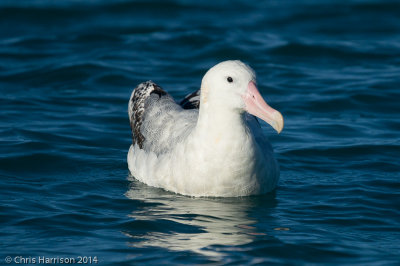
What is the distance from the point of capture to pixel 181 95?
14.7 m

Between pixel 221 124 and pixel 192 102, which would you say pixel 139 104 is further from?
pixel 221 124

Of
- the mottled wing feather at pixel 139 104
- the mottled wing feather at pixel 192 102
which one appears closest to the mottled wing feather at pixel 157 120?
the mottled wing feather at pixel 139 104

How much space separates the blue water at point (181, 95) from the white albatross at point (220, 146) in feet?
0.61

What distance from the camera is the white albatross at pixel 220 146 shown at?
868cm

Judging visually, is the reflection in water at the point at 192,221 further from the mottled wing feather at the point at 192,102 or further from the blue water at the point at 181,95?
the mottled wing feather at the point at 192,102

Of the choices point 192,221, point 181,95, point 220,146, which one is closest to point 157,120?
point 220,146

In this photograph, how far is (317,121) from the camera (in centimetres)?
1321

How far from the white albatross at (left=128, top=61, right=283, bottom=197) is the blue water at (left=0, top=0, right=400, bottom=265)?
19cm

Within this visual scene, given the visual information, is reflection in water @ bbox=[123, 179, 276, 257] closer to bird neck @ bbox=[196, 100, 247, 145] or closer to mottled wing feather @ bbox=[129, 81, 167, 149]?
bird neck @ bbox=[196, 100, 247, 145]

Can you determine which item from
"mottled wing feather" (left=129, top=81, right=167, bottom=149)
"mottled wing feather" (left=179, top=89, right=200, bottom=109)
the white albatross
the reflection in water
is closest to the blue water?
the reflection in water

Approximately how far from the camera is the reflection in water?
7887mm

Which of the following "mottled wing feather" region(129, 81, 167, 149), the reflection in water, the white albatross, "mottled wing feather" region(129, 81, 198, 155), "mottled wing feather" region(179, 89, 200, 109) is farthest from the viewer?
"mottled wing feather" region(179, 89, 200, 109)

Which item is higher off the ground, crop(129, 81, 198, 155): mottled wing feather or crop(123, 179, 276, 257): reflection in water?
crop(129, 81, 198, 155): mottled wing feather

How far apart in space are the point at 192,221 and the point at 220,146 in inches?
35.5
